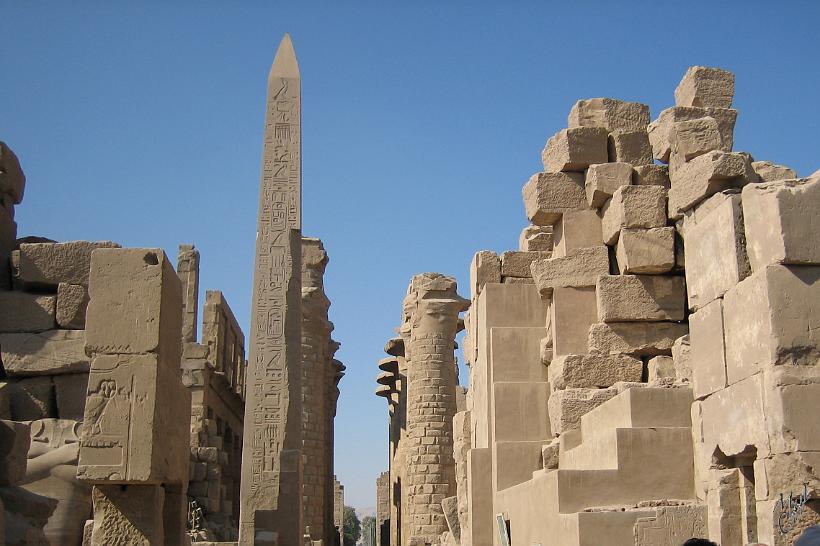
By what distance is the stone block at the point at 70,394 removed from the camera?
396 inches

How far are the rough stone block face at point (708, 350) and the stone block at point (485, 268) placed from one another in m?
3.23

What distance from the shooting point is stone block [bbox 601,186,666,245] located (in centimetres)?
861

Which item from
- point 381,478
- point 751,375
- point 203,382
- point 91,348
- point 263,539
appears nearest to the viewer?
point 751,375

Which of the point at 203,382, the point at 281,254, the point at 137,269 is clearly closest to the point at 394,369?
the point at 203,382

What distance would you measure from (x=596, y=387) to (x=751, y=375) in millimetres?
2811

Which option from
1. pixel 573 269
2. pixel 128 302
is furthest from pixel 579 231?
pixel 128 302

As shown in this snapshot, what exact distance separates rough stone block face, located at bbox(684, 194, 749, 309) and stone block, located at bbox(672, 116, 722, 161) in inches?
48.0

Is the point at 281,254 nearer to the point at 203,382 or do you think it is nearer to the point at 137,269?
the point at 203,382

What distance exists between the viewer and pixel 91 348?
6707 millimetres

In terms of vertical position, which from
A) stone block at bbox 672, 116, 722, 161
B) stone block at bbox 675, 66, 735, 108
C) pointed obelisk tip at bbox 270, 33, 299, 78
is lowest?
stone block at bbox 672, 116, 722, 161

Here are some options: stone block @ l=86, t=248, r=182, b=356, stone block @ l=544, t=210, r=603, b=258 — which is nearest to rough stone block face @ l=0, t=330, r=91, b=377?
stone block @ l=86, t=248, r=182, b=356

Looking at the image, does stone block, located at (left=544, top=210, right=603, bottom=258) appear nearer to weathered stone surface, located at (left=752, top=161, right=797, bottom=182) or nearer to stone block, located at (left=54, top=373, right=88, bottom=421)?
weathered stone surface, located at (left=752, top=161, right=797, bottom=182)

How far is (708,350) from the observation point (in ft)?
21.4

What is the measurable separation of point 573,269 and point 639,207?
818 millimetres
